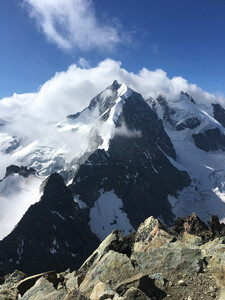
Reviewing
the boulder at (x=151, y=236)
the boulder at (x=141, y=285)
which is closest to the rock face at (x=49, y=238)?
the boulder at (x=151, y=236)

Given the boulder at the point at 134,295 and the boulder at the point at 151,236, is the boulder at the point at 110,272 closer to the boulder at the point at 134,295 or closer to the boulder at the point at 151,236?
the boulder at the point at 151,236

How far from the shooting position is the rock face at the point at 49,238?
140625 millimetres

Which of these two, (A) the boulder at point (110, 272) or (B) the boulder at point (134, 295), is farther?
(A) the boulder at point (110, 272)

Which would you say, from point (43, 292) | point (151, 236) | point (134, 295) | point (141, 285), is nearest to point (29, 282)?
point (43, 292)

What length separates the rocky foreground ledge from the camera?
18.4 meters

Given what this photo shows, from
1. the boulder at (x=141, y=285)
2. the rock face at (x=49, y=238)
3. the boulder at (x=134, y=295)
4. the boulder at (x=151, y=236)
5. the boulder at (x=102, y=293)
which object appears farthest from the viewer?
the rock face at (x=49, y=238)

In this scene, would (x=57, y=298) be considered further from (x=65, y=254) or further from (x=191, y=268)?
(x=65, y=254)

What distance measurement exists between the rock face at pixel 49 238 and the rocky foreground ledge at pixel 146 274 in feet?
383

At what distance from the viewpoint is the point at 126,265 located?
77.9 feet

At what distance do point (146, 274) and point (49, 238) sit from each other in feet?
492

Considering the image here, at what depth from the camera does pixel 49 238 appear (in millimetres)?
161375

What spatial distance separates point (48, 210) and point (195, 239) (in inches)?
6275

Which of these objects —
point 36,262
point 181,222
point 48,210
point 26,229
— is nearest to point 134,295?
point 181,222

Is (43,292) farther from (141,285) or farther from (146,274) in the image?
(141,285)
